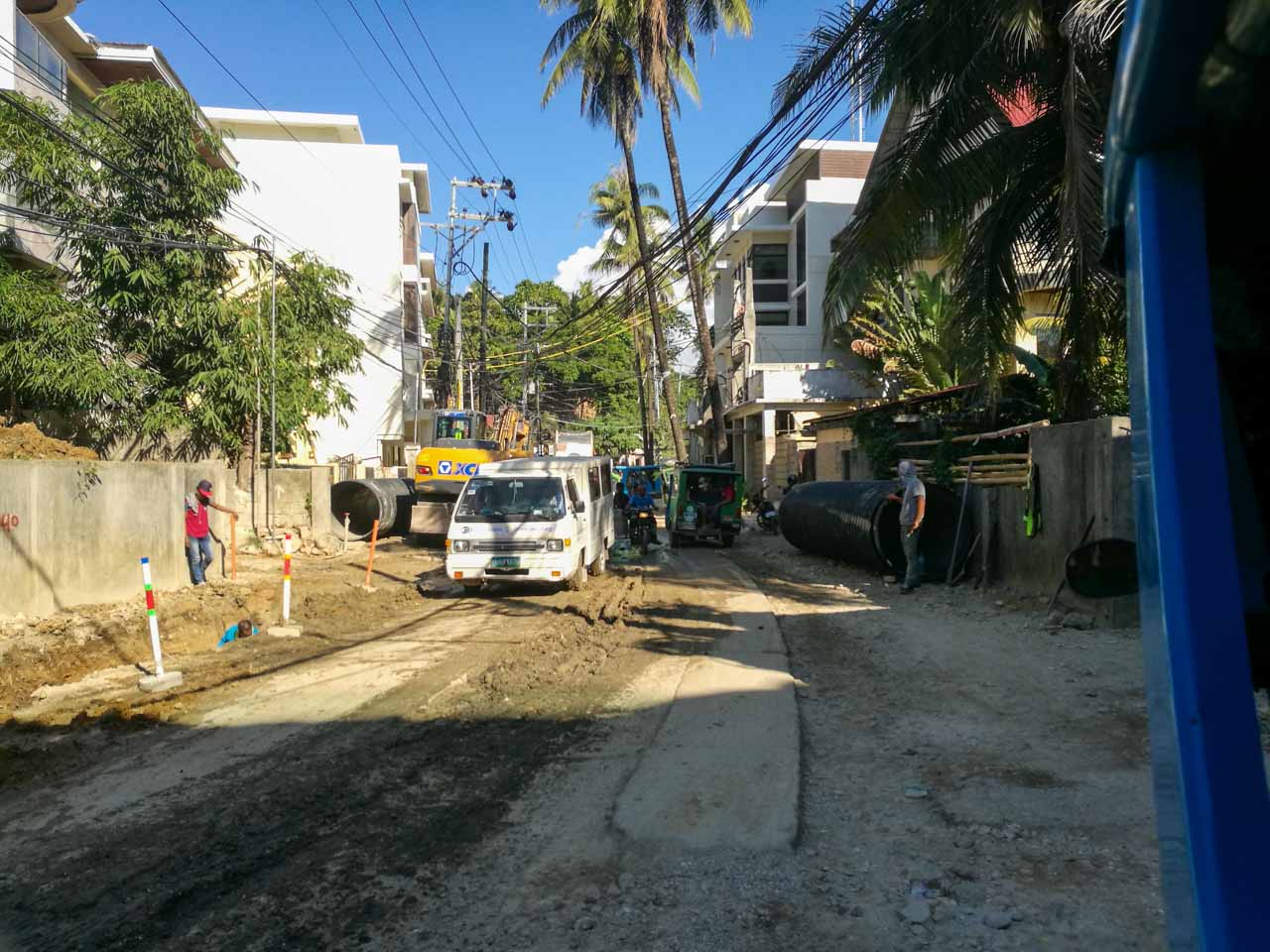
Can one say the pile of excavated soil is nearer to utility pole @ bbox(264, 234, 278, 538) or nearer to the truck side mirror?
utility pole @ bbox(264, 234, 278, 538)

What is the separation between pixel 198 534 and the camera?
45.6 ft

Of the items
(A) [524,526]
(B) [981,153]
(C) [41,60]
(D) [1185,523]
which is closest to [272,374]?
(C) [41,60]

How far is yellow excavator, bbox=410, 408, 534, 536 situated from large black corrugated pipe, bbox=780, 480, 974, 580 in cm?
641

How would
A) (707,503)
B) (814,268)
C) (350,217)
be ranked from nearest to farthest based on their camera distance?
(707,503), (814,268), (350,217)

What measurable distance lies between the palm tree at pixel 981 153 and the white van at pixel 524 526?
5037 mm

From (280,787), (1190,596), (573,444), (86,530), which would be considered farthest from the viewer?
(573,444)

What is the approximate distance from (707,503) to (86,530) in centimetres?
1389

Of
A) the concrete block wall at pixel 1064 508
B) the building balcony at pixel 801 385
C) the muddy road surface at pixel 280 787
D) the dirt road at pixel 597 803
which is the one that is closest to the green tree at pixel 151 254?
the muddy road surface at pixel 280 787

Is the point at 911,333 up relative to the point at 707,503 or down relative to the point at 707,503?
up

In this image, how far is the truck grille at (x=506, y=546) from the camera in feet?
43.9

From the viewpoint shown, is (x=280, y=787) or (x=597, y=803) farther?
(x=280, y=787)

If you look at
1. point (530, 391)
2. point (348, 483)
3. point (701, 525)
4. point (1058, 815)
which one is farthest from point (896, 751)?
point (530, 391)

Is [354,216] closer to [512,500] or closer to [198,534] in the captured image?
[198,534]

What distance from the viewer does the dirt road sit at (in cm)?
391
